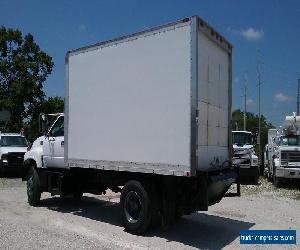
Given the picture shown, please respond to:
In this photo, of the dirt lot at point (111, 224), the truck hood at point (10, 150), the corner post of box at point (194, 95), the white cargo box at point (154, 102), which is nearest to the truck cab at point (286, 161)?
the dirt lot at point (111, 224)

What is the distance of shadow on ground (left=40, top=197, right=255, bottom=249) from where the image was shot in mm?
8586

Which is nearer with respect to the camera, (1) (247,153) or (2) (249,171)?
(1) (247,153)

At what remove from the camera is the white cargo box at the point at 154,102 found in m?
8.19

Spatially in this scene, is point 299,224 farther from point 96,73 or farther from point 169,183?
point 96,73

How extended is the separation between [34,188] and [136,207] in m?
3.98

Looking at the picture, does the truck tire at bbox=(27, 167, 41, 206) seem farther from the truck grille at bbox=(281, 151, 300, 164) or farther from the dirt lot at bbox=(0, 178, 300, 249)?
the truck grille at bbox=(281, 151, 300, 164)

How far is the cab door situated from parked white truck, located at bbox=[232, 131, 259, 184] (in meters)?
7.49

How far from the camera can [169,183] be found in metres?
8.59

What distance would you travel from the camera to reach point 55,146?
11555 mm

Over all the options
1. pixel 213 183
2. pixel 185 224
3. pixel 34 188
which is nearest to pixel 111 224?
pixel 185 224

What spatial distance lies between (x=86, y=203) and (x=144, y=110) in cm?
486

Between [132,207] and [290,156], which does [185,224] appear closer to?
[132,207]

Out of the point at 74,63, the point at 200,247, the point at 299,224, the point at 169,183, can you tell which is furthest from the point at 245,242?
the point at 74,63

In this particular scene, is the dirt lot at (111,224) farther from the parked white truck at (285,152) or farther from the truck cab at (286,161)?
the parked white truck at (285,152)
